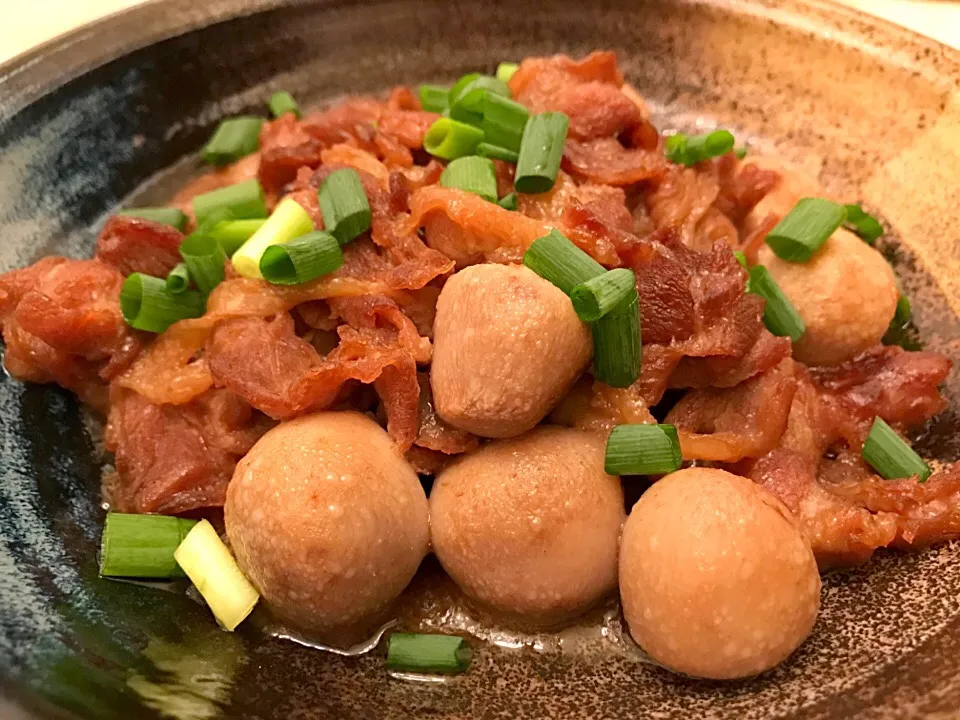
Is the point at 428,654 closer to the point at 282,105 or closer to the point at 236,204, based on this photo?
the point at 236,204

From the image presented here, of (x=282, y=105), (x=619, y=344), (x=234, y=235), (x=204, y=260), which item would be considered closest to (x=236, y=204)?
(x=234, y=235)

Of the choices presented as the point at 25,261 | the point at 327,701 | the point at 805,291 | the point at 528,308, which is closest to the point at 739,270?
the point at 805,291

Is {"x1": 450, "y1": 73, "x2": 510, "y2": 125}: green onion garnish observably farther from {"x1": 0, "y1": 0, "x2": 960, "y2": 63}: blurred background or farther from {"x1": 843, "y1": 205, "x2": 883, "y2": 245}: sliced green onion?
Result: {"x1": 0, "y1": 0, "x2": 960, "y2": 63}: blurred background

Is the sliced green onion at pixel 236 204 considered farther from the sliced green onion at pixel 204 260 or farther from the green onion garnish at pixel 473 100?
the green onion garnish at pixel 473 100

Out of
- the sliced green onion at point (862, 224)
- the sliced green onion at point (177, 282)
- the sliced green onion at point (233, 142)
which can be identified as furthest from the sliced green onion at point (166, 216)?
the sliced green onion at point (862, 224)

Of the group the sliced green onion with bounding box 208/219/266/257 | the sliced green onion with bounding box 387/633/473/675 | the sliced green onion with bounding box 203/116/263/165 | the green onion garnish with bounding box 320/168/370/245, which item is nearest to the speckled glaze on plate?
the sliced green onion with bounding box 387/633/473/675

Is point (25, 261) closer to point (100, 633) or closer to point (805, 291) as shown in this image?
point (100, 633)
